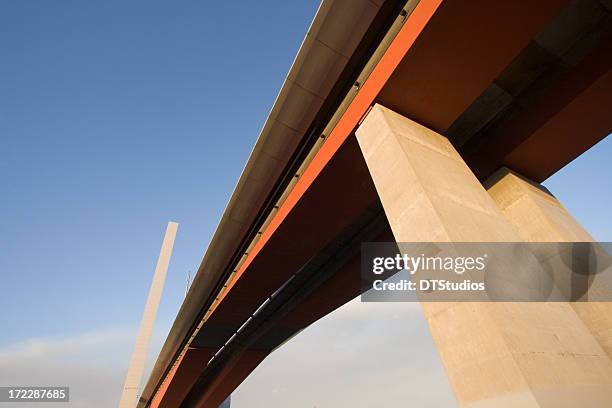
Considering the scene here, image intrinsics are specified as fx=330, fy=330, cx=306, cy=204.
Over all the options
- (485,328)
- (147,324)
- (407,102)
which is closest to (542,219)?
(407,102)

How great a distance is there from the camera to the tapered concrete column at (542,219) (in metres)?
5.79

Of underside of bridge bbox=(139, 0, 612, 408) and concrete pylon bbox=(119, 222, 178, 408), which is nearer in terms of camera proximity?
underside of bridge bbox=(139, 0, 612, 408)

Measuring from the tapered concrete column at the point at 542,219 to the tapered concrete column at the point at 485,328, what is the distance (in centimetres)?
260

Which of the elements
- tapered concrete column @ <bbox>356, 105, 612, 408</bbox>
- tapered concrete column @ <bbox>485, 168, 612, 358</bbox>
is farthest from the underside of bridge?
tapered concrete column @ <bbox>356, 105, 612, 408</bbox>

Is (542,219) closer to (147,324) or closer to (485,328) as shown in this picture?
(485,328)

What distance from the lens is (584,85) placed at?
5.71 metres

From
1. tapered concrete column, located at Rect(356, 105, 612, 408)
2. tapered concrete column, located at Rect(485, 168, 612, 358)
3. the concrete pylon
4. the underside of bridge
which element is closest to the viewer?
tapered concrete column, located at Rect(356, 105, 612, 408)

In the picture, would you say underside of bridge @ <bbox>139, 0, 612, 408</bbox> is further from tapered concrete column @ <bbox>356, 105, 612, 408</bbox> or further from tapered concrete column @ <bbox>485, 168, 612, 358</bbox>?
tapered concrete column @ <bbox>356, 105, 612, 408</bbox>

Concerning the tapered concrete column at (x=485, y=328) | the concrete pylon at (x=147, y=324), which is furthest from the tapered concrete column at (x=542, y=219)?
the concrete pylon at (x=147, y=324)

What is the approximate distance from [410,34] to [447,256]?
3.41 meters

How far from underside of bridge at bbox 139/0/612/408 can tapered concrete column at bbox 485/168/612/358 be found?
0.41 metres

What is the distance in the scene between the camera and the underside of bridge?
16.1 ft

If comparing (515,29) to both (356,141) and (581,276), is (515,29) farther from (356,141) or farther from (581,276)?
(581,276)

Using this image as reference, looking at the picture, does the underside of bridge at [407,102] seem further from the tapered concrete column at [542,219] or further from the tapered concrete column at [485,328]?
the tapered concrete column at [485,328]
